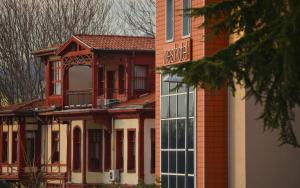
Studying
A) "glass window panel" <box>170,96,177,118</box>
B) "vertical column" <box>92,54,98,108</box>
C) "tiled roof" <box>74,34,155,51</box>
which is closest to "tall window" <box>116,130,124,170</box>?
"vertical column" <box>92,54,98,108</box>

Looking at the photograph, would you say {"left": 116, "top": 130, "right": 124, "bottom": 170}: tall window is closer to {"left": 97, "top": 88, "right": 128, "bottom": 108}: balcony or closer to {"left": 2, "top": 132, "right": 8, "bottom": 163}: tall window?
{"left": 97, "top": 88, "right": 128, "bottom": 108}: balcony

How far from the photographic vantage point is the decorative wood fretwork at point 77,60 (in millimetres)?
54469

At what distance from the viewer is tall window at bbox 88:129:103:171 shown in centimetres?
5409

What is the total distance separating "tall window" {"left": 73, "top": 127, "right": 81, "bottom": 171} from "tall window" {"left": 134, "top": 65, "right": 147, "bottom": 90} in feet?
12.6

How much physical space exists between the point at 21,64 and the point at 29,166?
68.7ft

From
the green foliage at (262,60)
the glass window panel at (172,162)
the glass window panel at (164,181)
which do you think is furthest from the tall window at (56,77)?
the green foliage at (262,60)

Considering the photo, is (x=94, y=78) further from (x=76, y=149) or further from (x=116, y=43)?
(x=76, y=149)

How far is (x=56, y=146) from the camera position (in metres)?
59.1

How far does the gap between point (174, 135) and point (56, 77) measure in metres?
19.9

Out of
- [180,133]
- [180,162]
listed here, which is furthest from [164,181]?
[180,133]

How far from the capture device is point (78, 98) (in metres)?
56.9

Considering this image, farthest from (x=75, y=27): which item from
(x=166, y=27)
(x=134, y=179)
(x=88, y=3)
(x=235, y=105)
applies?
(x=235, y=105)

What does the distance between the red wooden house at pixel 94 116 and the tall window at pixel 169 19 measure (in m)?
8.16

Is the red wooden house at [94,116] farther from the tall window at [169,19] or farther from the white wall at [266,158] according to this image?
the white wall at [266,158]
